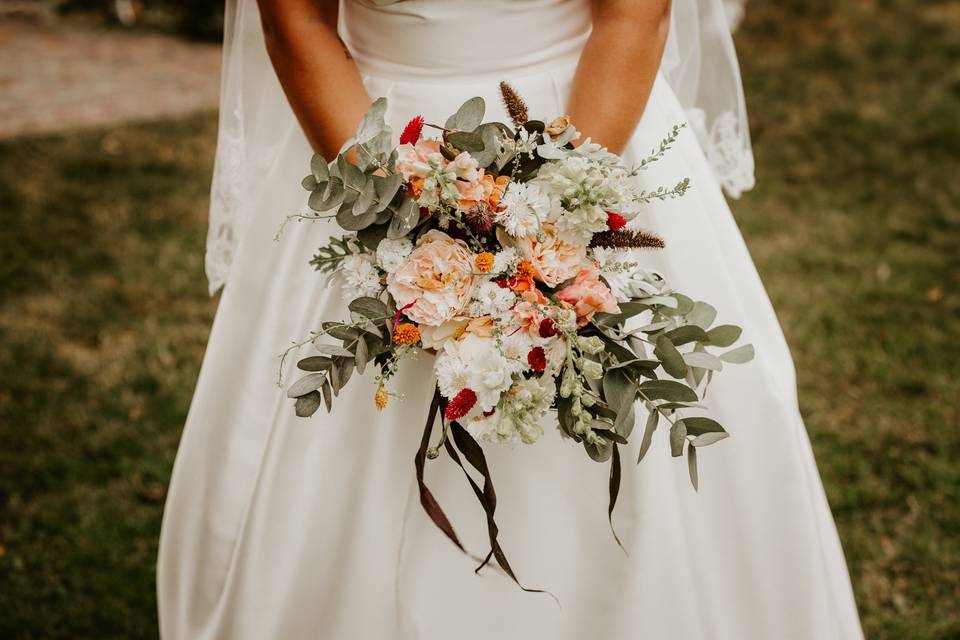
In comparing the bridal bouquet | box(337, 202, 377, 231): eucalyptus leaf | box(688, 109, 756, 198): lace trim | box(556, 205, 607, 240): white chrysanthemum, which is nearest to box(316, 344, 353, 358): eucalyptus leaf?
the bridal bouquet

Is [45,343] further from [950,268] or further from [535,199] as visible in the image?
[950,268]

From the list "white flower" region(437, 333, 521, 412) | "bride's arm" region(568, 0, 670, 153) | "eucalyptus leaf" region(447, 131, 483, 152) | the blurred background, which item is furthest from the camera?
the blurred background

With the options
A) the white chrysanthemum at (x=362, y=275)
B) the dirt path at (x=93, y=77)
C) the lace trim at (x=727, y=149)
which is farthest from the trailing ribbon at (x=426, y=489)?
the dirt path at (x=93, y=77)

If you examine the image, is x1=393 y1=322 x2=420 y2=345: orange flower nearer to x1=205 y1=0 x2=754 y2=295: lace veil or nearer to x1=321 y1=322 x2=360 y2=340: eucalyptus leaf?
Result: x1=321 y1=322 x2=360 y2=340: eucalyptus leaf

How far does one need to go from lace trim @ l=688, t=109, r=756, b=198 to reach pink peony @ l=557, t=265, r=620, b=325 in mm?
1251

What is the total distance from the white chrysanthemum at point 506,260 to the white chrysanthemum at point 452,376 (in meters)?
0.17

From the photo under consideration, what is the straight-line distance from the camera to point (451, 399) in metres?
1.53

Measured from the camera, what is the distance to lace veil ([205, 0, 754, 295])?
2.40 meters

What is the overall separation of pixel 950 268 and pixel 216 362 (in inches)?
143

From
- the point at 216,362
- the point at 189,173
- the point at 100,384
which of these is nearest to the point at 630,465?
the point at 216,362

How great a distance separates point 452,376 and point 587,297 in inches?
10.3

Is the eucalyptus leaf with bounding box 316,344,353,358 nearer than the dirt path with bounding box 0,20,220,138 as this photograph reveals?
Yes

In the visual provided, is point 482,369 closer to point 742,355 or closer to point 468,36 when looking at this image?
point 742,355

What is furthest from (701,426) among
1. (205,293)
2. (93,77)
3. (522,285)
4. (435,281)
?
(93,77)
